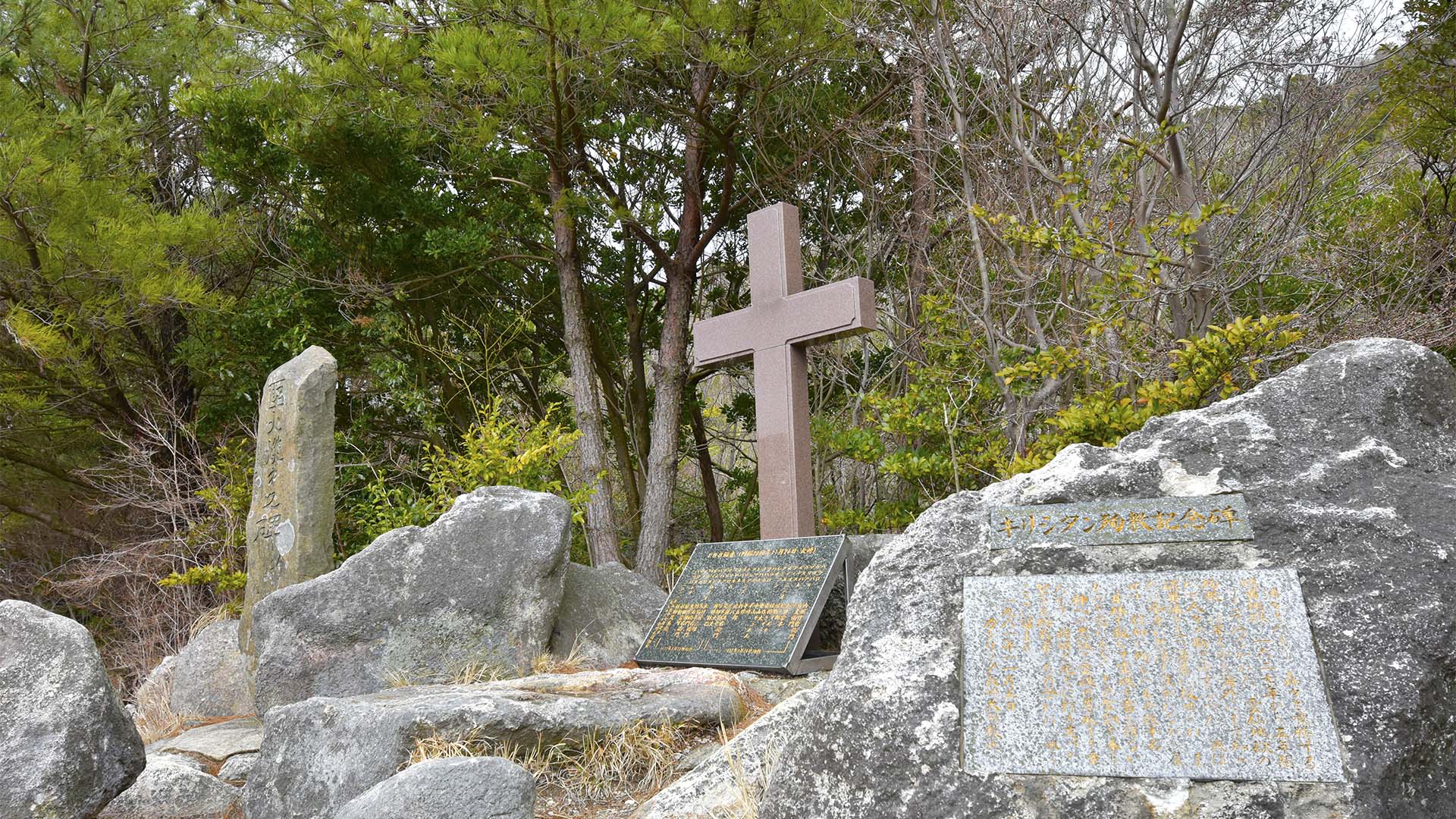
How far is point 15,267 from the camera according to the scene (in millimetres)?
8812

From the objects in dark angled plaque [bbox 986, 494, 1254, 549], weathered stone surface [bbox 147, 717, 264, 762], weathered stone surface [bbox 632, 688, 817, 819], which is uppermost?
dark angled plaque [bbox 986, 494, 1254, 549]

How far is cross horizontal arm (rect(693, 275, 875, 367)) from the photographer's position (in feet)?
20.5

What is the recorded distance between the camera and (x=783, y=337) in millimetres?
6562

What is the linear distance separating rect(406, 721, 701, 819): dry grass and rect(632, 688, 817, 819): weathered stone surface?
8.2 inches

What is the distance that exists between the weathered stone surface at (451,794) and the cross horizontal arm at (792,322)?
3769mm

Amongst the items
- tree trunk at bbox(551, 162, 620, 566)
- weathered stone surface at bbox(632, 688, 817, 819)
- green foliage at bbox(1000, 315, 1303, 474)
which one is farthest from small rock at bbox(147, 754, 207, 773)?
green foliage at bbox(1000, 315, 1303, 474)

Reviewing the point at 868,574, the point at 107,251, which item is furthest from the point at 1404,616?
the point at 107,251

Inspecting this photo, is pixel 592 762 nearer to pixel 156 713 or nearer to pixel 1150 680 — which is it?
pixel 1150 680

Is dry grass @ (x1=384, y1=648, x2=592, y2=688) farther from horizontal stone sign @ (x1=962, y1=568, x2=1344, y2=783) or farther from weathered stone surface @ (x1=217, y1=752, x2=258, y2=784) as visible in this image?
horizontal stone sign @ (x1=962, y1=568, x2=1344, y2=783)

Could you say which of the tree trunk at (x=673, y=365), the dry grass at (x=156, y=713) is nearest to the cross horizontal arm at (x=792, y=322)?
the tree trunk at (x=673, y=365)

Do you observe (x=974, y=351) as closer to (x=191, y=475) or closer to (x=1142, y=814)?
(x=1142, y=814)

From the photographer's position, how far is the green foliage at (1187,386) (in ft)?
16.5

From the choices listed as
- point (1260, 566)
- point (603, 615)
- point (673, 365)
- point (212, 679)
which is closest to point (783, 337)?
point (603, 615)

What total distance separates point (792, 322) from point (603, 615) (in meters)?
2.12
